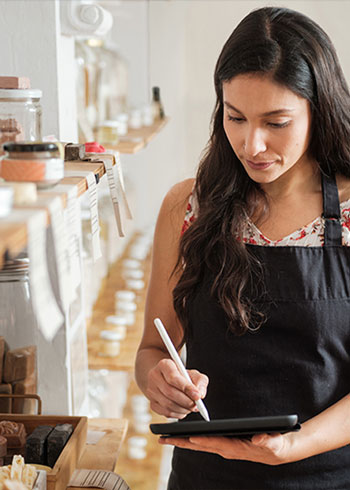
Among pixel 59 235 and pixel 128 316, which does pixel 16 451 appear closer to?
pixel 59 235

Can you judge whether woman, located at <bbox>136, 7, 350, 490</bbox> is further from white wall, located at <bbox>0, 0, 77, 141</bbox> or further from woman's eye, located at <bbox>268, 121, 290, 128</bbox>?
white wall, located at <bbox>0, 0, 77, 141</bbox>

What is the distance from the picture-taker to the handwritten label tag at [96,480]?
1.17m

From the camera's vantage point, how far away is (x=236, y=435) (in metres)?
1.08

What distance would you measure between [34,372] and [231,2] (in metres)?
1.15

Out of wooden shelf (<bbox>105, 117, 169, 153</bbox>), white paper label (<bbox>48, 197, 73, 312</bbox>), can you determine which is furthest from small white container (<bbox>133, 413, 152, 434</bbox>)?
white paper label (<bbox>48, 197, 73, 312</bbox>)

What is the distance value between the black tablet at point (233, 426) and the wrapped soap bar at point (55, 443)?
0.23m

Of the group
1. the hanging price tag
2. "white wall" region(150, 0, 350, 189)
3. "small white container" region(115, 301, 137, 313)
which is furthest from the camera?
"small white container" region(115, 301, 137, 313)

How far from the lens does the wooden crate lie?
108 cm

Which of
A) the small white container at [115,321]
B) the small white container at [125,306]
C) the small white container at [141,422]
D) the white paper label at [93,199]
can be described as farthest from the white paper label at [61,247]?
the small white container at [141,422]

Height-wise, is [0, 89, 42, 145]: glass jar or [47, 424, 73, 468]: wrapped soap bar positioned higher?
[0, 89, 42, 145]: glass jar

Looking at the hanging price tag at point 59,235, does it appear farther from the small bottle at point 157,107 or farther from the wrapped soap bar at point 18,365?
the small bottle at point 157,107

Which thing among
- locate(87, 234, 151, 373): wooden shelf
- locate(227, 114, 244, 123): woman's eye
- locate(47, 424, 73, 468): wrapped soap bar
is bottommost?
locate(87, 234, 151, 373): wooden shelf

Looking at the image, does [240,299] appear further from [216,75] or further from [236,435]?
[216,75]

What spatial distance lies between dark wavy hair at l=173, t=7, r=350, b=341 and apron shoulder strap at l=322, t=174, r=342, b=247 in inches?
1.1
